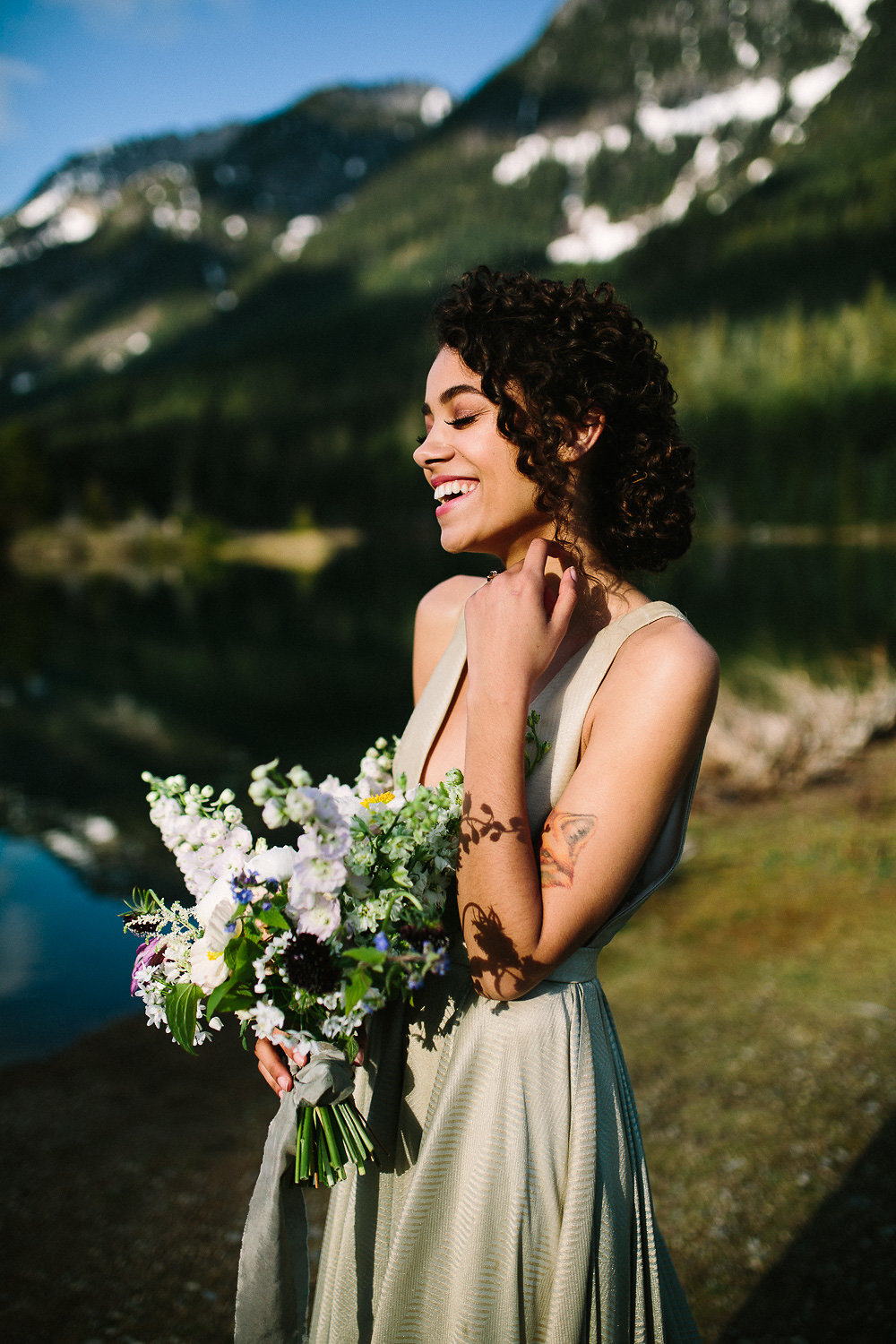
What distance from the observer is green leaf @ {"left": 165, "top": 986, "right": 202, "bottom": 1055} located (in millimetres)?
2000

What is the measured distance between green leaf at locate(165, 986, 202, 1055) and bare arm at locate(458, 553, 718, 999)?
23.6 inches

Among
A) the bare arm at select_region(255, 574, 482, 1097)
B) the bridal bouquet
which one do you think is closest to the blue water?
the bare arm at select_region(255, 574, 482, 1097)

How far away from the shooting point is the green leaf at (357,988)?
1.76 m

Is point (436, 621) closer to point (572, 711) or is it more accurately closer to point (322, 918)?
point (572, 711)

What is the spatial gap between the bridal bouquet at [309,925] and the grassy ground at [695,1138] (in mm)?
3346

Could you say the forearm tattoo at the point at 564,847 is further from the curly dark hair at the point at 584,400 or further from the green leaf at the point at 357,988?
the curly dark hair at the point at 584,400

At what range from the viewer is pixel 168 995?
6.75 feet

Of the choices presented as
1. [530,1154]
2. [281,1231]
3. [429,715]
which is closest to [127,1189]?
[281,1231]

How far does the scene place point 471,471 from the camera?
2344mm

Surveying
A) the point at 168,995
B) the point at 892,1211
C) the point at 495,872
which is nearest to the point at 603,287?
the point at 495,872

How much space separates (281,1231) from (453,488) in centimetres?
178

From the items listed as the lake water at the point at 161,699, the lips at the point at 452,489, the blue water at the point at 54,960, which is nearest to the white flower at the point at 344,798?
the lips at the point at 452,489

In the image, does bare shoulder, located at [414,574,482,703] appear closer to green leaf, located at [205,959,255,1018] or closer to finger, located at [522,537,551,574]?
finger, located at [522,537,551,574]

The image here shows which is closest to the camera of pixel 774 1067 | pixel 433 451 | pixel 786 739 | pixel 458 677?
pixel 433 451
